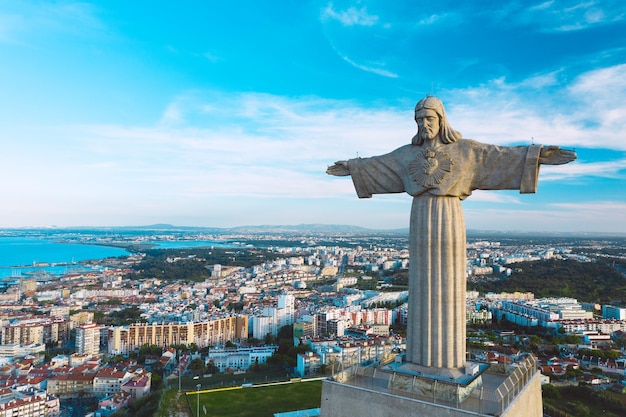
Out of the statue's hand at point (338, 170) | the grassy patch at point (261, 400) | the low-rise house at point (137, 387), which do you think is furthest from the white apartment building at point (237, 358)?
the statue's hand at point (338, 170)

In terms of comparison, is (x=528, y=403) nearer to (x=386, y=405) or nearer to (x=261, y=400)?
(x=386, y=405)

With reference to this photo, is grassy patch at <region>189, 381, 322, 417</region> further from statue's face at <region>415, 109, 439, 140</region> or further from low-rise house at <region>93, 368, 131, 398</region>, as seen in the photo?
statue's face at <region>415, 109, 439, 140</region>

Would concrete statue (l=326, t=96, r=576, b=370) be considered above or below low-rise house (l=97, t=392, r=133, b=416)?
above

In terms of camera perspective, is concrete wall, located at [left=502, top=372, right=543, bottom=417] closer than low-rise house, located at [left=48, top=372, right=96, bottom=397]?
Yes

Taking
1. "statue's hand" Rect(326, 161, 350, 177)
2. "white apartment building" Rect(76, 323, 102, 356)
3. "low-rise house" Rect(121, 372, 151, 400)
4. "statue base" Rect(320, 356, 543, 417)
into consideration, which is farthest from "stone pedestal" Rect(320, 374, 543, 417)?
"white apartment building" Rect(76, 323, 102, 356)

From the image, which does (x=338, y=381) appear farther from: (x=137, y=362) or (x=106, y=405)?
(x=137, y=362)

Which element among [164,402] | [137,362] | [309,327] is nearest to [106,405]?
[164,402]

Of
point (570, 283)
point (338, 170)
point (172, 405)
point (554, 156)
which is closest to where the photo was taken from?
point (554, 156)

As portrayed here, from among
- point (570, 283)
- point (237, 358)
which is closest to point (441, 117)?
point (237, 358)
